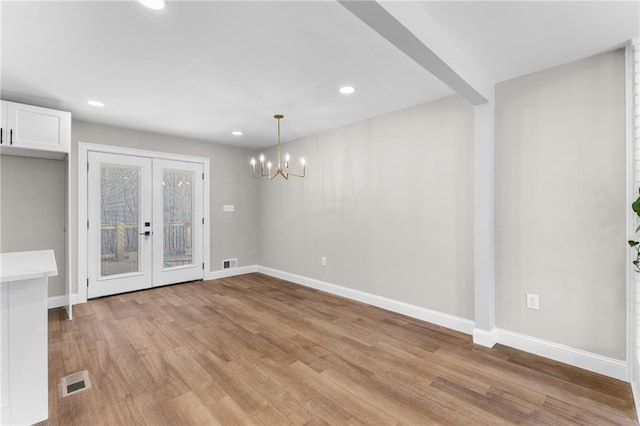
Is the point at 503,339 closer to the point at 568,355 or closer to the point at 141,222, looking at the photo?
the point at 568,355

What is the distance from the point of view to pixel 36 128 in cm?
335

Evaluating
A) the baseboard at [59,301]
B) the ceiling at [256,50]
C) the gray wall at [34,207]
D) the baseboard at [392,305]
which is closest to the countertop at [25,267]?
the ceiling at [256,50]

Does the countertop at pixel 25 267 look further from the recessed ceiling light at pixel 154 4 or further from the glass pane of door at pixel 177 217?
the glass pane of door at pixel 177 217

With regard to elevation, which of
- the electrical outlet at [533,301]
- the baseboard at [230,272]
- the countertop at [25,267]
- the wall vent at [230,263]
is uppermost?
the countertop at [25,267]

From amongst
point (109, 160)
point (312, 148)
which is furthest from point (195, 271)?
point (312, 148)

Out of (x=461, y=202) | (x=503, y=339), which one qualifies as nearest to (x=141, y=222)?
(x=461, y=202)

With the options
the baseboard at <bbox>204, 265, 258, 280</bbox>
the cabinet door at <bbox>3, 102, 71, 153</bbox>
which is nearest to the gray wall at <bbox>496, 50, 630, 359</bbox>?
the baseboard at <bbox>204, 265, 258, 280</bbox>

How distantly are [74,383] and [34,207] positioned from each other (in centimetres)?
280

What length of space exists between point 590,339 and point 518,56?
7.71 feet

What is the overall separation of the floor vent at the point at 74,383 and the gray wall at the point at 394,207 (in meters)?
3.01

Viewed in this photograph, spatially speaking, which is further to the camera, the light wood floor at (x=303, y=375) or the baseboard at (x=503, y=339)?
the baseboard at (x=503, y=339)

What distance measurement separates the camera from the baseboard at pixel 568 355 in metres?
2.22

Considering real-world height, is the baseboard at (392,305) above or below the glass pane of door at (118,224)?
below

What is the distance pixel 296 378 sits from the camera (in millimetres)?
2242
